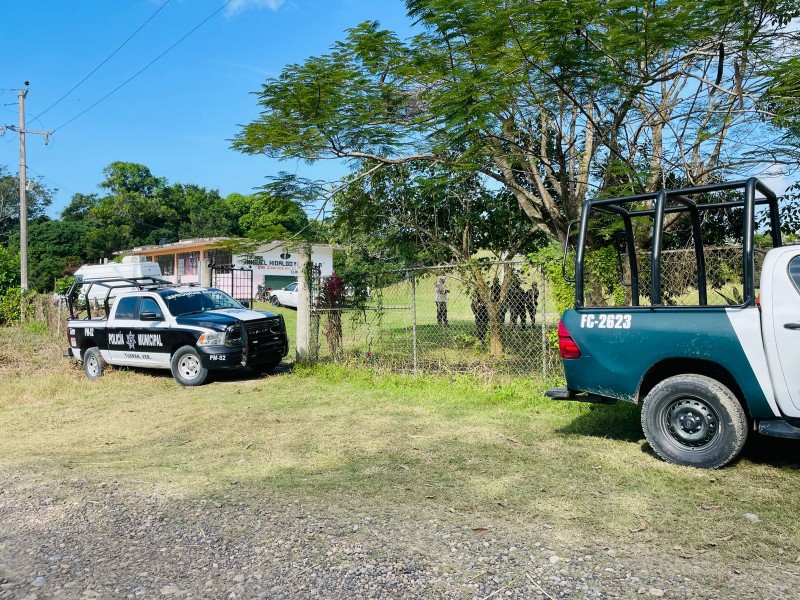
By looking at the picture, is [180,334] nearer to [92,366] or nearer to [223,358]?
[223,358]

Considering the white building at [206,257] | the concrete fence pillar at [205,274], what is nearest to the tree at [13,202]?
the white building at [206,257]

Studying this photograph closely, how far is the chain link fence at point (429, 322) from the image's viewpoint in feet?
36.4

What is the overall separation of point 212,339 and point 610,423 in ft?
23.1

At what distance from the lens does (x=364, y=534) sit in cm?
436

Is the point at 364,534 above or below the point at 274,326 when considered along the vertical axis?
below

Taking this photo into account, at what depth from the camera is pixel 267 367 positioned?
12.7 m

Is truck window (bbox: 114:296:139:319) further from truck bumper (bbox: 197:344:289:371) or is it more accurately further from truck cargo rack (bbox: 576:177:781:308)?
truck cargo rack (bbox: 576:177:781:308)

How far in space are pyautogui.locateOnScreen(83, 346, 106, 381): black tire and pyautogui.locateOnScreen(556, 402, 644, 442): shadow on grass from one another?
969cm

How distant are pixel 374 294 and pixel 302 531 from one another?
796cm

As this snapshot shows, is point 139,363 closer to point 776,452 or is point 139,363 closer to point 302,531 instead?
point 302,531

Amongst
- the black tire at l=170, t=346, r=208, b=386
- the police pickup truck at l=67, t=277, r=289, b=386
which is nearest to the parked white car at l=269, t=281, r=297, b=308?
the police pickup truck at l=67, t=277, r=289, b=386

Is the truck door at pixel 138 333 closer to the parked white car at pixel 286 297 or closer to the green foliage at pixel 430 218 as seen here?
the green foliage at pixel 430 218

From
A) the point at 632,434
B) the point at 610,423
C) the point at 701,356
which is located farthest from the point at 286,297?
the point at 701,356

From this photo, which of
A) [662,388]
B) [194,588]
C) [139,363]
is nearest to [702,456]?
[662,388]
